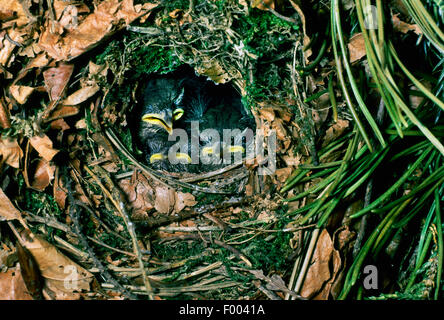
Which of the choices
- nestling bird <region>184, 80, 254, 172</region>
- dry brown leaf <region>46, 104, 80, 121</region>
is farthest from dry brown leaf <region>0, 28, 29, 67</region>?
nestling bird <region>184, 80, 254, 172</region>

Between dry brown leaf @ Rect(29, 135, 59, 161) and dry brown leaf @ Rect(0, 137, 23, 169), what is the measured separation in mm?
40

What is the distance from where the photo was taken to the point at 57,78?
0.87 metres

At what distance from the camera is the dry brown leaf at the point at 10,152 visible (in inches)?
34.2

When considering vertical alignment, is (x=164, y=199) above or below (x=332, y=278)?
above

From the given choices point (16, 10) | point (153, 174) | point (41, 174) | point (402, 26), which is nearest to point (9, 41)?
point (16, 10)

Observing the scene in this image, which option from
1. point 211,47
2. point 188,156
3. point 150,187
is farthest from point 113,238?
point 211,47

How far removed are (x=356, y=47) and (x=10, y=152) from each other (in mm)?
954

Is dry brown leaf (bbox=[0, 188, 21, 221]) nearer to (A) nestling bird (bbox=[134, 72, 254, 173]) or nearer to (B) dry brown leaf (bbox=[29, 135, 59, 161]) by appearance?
(B) dry brown leaf (bbox=[29, 135, 59, 161])

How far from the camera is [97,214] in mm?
1024

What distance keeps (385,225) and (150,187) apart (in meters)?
0.75

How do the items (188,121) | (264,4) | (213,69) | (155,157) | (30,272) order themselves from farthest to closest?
(188,121) → (155,157) → (213,69) → (30,272) → (264,4)

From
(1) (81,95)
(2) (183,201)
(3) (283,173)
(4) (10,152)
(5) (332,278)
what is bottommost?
(5) (332,278)

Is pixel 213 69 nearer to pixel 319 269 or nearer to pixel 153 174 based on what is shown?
pixel 153 174

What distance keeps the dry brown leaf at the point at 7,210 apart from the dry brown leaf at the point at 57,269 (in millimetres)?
63
